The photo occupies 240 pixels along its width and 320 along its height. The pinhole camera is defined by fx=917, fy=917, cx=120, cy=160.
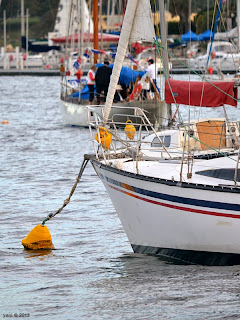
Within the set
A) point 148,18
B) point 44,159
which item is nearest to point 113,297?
point 148,18

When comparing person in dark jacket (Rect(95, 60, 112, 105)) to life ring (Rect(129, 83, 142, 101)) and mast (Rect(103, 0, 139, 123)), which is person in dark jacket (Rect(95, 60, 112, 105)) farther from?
mast (Rect(103, 0, 139, 123))

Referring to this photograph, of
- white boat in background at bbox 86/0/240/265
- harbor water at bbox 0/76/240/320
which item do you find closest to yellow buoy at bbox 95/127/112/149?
white boat in background at bbox 86/0/240/265

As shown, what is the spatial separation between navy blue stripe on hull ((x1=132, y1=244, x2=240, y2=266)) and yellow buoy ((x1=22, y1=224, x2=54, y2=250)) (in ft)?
6.60

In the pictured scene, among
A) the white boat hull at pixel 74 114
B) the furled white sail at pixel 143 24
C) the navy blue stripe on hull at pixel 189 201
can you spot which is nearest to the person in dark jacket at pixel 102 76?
the white boat hull at pixel 74 114

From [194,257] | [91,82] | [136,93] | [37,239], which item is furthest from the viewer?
[91,82]

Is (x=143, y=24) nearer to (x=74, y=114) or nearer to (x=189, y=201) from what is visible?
(x=189, y=201)

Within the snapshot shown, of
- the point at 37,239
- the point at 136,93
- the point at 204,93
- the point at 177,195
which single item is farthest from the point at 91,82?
the point at 177,195

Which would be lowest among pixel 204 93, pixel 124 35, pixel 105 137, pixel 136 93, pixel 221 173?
pixel 136 93

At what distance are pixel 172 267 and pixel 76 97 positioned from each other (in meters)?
22.9

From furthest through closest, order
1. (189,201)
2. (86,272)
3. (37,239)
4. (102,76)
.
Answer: (102,76)
(37,239)
(86,272)
(189,201)

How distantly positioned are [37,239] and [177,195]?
3.56m

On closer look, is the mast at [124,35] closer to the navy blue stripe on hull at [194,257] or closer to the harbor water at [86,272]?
the harbor water at [86,272]

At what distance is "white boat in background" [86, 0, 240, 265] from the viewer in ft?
39.7

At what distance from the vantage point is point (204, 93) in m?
15.3
